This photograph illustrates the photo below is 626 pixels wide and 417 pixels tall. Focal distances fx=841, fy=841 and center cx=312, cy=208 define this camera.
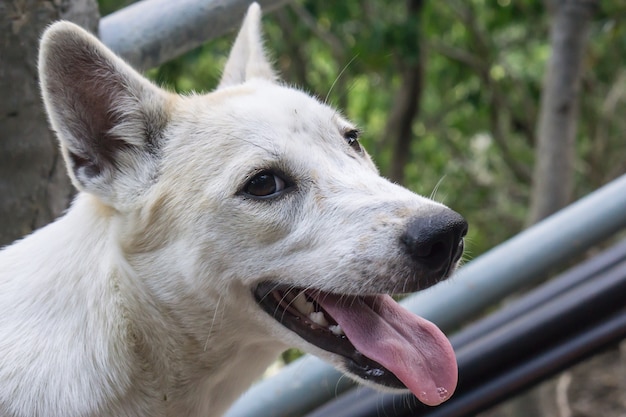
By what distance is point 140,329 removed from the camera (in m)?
2.47

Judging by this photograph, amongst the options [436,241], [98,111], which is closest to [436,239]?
[436,241]

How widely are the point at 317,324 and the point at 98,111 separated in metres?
0.96

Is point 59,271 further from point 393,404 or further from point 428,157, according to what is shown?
point 428,157

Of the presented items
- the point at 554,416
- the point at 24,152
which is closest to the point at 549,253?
the point at 24,152

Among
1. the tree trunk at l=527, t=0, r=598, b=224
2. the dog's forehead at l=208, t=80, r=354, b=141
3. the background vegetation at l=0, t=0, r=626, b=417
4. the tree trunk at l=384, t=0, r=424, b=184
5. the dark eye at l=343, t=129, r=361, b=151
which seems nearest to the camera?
the dog's forehead at l=208, t=80, r=354, b=141

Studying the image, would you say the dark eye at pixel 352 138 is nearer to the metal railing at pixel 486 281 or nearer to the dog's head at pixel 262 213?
the dog's head at pixel 262 213

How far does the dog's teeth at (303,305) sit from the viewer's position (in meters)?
2.53

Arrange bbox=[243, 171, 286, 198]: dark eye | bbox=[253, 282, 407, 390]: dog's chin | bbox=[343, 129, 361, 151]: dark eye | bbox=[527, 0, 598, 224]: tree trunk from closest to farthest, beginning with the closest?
bbox=[253, 282, 407, 390]: dog's chin < bbox=[243, 171, 286, 198]: dark eye < bbox=[343, 129, 361, 151]: dark eye < bbox=[527, 0, 598, 224]: tree trunk

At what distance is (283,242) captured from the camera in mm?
2473

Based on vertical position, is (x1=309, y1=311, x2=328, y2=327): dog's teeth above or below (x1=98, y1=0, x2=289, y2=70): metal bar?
below

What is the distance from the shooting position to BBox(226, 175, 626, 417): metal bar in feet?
8.23

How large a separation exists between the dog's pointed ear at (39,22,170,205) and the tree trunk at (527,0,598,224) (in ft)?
8.25

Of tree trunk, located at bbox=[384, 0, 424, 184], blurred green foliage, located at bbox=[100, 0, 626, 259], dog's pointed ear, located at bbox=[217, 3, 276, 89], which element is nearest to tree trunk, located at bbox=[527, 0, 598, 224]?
blurred green foliage, located at bbox=[100, 0, 626, 259]

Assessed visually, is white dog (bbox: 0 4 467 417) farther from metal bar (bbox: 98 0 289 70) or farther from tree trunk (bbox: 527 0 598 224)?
tree trunk (bbox: 527 0 598 224)
